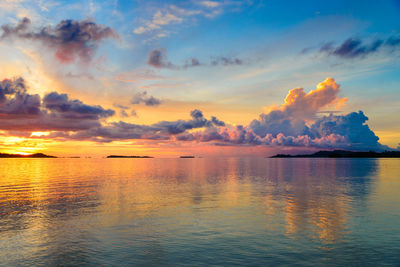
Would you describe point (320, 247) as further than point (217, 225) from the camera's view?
No

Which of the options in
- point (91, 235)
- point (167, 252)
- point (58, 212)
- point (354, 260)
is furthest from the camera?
point (58, 212)

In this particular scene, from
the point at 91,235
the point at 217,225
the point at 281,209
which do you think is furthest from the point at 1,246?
the point at 281,209

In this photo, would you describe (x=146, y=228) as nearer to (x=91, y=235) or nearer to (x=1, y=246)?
(x=91, y=235)

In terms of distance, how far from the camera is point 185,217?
3422 cm

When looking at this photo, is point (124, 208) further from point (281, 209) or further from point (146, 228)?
point (281, 209)

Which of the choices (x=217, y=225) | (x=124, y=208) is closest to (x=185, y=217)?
(x=217, y=225)

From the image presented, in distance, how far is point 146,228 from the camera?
29406 mm

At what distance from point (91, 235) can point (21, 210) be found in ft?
61.9

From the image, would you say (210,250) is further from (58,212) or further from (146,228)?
(58,212)

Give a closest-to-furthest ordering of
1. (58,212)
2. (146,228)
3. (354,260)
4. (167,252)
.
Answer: (354,260)
(167,252)
(146,228)
(58,212)

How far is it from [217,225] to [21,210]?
1120 inches

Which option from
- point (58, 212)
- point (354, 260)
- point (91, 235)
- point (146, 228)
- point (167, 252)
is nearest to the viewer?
point (354, 260)

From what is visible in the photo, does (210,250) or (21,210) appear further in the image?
(21,210)

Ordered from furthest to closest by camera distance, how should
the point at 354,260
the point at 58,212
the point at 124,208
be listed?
the point at 124,208 < the point at 58,212 < the point at 354,260
